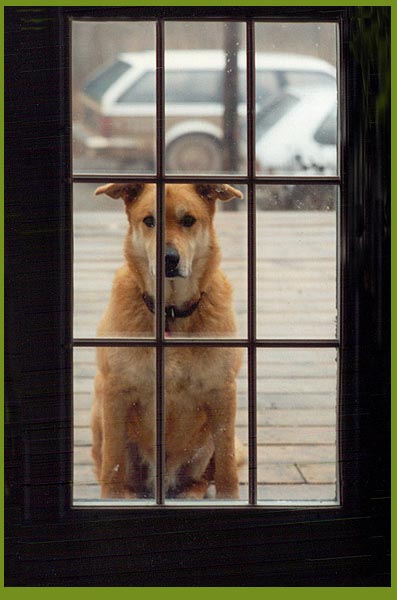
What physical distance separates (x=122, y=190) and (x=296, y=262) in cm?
51

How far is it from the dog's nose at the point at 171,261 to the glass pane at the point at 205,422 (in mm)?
210

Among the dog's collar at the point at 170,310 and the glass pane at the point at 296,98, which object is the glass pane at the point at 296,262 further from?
the dog's collar at the point at 170,310

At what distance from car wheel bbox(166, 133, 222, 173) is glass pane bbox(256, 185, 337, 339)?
15cm

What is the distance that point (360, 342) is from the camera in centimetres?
313

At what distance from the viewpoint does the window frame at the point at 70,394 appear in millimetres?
3121

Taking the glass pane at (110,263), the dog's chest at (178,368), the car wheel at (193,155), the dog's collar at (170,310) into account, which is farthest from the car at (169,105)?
the dog's chest at (178,368)

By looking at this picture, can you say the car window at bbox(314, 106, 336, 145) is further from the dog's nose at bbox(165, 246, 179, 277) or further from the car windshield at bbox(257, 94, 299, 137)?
the dog's nose at bbox(165, 246, 179, 277)

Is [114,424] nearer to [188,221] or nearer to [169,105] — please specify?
[188,221]

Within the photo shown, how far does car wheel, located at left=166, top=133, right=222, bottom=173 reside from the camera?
3.13 meters

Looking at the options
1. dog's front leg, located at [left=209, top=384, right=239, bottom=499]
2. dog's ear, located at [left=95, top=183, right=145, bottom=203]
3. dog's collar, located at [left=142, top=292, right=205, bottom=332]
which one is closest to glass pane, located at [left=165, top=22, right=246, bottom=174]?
dog's ear, located at [left=95, top=183, right=145, bottom=203]

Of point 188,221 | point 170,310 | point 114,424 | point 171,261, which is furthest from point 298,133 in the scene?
point 114,424

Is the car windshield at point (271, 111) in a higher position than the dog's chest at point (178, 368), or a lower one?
higher

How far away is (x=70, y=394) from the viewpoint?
10.3ft

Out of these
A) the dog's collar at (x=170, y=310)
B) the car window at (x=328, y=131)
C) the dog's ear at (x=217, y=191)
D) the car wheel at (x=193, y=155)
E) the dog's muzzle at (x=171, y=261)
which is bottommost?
the dog's collar at (x=170, y=310)
